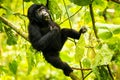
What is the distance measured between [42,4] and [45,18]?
8 cm

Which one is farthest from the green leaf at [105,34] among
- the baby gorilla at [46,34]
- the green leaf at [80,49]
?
the baby gorilla at [46,34]

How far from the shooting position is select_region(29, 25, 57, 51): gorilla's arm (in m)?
1.91

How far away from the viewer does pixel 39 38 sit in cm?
196

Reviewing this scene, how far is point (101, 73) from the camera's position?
114 centimetres

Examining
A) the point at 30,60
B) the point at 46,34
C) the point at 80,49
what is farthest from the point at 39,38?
the point at 80,49

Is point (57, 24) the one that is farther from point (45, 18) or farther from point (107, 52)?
point (107, 52)

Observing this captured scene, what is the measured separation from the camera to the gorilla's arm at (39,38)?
1.91m

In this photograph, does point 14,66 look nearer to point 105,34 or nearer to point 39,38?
point 39,38

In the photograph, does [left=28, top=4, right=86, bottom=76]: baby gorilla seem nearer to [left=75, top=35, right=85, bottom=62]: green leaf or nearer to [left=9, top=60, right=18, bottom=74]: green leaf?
[left=9, top=60, right=18, bottom=74]: green leaf

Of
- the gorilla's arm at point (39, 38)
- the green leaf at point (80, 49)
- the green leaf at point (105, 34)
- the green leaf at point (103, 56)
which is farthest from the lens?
the gorilla's arm at point (39, 38)

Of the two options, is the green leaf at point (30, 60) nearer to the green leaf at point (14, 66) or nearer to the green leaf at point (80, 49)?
the green leaf at point (14, 66)

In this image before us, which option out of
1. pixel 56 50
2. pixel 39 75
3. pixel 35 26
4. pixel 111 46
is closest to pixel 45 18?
pixel 35 26

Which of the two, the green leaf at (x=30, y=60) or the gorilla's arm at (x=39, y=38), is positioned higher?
the gorilla's arm at (x=39, y=38)

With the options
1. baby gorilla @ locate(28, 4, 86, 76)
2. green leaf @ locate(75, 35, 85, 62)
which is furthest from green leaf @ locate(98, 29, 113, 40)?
baby gorilla @ locate(28, 4, 86, 76)
